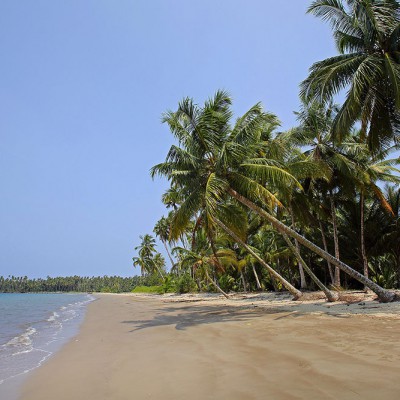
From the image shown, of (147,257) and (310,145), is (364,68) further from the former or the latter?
(147,257)

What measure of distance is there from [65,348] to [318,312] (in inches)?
331

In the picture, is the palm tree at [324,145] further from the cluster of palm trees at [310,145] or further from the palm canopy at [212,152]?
the palm canopy at [212,152]

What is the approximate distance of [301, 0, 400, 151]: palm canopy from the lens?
12.8 m

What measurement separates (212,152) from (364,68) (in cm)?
682

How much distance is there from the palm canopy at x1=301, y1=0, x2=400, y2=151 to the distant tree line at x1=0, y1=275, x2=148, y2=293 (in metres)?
120

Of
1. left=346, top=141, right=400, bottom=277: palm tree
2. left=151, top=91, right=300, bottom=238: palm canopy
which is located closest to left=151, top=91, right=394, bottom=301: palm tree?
left=151, top=91, right=300, bottom=238: palm canopy

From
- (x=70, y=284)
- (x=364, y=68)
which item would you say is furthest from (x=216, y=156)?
(x=70, y=284)

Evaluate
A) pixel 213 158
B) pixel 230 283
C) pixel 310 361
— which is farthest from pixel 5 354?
pixel 230 283

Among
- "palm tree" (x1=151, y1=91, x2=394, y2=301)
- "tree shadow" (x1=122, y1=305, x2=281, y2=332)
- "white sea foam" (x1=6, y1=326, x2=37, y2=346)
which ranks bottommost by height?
"white sea foam" (x1=6, y1=326, x2=37, y2=346)

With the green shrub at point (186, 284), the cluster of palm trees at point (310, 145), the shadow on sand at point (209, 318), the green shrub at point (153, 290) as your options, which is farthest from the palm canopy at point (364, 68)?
the green shrub at point (153, 290)

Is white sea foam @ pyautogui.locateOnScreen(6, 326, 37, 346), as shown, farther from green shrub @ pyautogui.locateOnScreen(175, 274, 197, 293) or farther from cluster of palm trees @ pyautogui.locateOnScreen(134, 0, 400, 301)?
green shrub @ pyautogui.locateOnScreen(175, 274, 197, 293)

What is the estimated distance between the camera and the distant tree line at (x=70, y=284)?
131 m

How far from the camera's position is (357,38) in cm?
1390

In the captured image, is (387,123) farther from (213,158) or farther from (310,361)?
(310,361)
